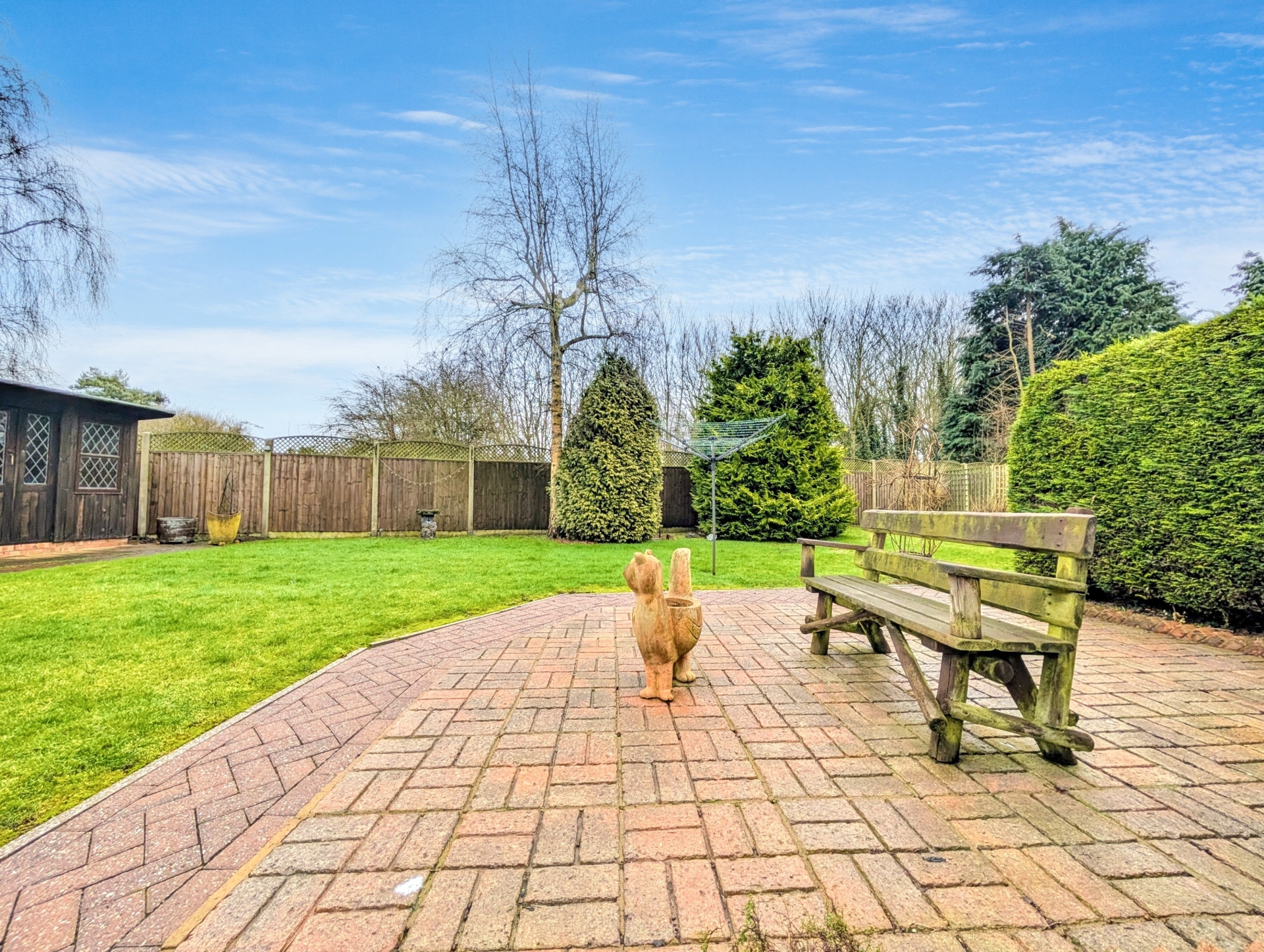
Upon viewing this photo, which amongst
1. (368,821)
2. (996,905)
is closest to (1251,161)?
(996,905)

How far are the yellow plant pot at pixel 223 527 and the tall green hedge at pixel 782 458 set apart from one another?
9384 millimetres

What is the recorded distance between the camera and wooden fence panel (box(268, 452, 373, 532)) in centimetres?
1110

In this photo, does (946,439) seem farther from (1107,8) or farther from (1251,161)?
(1107,8)

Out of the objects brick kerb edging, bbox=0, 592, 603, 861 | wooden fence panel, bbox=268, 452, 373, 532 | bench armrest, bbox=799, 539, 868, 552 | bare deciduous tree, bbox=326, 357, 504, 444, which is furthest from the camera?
bare deciduous tree, bbox=326, 357, 504, 444

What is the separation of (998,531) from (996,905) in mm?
1785

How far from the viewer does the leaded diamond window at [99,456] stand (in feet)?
29.5

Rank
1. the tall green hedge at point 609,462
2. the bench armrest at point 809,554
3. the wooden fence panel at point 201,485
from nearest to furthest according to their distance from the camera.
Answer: the bench armrest at point 809,554
the wooden fence panel at point 201,485
the tall green hedge at point 609,462

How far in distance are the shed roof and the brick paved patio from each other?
8959mm

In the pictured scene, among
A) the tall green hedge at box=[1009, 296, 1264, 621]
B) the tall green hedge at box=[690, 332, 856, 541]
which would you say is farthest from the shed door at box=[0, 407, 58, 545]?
the tall green hedge at box=[1009, 296, 1264, 621]

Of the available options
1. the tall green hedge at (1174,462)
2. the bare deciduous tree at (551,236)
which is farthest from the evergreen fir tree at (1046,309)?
the tall green hedge at (1174,462)

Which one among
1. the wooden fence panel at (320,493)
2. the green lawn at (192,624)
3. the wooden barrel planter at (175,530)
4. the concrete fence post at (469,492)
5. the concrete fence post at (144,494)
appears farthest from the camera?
the concrete fence post at (469,492)

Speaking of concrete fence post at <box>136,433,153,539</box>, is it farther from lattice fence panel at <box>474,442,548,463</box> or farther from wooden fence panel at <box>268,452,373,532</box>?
lattice fence panel at <box>474,442,548,463</box>

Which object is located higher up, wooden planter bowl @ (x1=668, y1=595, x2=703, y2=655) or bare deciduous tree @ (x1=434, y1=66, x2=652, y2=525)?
bare deciduous tree @ (x1=434, y1=66, x2=652, y2=525)

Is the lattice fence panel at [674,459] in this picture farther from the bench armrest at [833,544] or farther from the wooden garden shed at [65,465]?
the wooden garden shed at [65,465]
